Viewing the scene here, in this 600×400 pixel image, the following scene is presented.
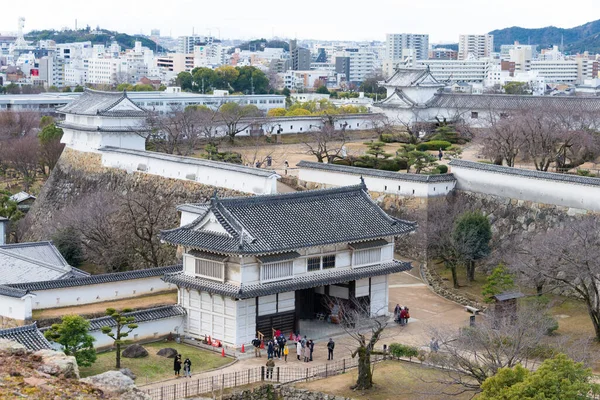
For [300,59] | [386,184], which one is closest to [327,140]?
[386,184]

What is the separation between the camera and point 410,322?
31.1 m

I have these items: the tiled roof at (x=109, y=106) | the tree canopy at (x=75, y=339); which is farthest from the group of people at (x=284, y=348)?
the tiled roof at (x=109, y=106)

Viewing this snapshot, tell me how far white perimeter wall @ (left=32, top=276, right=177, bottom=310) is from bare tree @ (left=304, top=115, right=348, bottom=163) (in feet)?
59.7

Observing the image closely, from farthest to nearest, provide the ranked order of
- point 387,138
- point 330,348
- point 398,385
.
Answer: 1. point 387,138
2. point 330,348
3. point 398,385

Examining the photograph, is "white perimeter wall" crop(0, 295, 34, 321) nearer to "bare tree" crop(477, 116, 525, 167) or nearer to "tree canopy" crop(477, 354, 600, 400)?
"tree canopy" crop(477, 354, 600, 400)

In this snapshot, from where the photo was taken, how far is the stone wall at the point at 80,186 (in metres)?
44.2

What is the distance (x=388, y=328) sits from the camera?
30.3m

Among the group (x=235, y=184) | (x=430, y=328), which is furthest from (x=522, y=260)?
(x=235, y=184)

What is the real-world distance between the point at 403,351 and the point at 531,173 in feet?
43.0

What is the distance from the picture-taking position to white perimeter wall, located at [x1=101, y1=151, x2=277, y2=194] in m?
41.2

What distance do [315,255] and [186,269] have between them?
138 inches

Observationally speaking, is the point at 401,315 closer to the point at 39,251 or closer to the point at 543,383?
the point at 543,383

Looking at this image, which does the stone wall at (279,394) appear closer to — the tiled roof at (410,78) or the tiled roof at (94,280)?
the tiled roof at (94,280)

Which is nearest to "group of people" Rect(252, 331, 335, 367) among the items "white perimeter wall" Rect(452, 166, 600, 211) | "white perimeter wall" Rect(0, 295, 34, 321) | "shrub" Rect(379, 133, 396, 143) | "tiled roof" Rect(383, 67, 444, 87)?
"white perimeter wall" Rect(0, 295, 34, 321)
